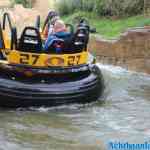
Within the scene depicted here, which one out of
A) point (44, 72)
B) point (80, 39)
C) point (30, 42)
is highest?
point (30, 42)

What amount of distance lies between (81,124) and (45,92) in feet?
3.53

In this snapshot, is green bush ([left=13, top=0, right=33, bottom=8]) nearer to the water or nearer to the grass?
the grass

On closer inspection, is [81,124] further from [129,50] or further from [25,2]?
[25,2]

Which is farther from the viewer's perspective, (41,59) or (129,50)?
(129,50)

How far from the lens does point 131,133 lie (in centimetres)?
990

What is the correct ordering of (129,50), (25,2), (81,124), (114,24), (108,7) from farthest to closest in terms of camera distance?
(25,2) < (108,7) < (114,24) < (129,50) < (81,124)

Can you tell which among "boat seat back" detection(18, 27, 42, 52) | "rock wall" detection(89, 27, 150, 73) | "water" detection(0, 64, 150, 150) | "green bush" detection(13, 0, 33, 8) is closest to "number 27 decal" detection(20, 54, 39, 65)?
"boat seat back" detection(18, 27, 42, 52)

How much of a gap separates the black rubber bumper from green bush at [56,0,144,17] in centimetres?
820

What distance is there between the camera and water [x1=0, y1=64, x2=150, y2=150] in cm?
927

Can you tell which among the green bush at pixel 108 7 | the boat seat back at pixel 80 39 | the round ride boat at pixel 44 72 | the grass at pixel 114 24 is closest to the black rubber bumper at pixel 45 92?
the round ride boat at pixel 44 72

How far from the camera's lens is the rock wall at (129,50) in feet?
50.6

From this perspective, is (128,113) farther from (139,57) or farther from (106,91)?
(139,57)

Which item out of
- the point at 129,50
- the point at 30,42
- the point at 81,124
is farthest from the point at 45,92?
the point at 129,50

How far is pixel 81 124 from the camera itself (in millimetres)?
10523
